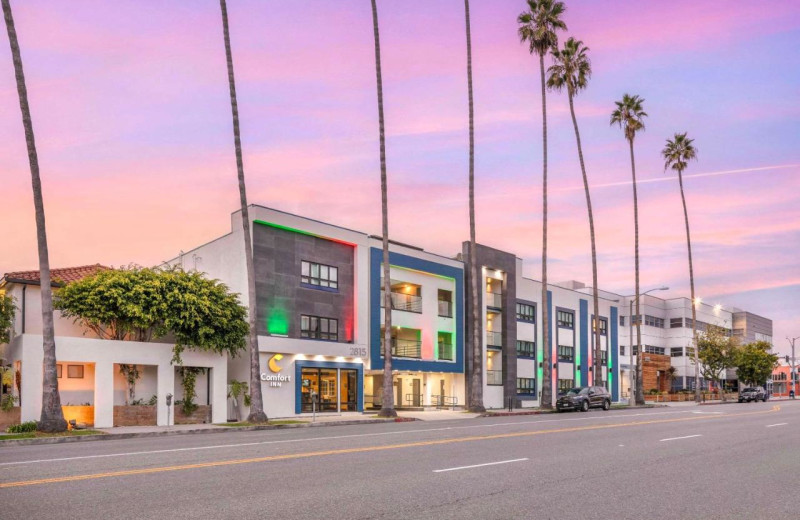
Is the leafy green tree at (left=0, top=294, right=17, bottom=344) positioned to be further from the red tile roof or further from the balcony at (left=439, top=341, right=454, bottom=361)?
the balcony at (left=439, top=341, right=454, bottom=361)

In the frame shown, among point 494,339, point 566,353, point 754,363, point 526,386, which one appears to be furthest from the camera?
point 754,363

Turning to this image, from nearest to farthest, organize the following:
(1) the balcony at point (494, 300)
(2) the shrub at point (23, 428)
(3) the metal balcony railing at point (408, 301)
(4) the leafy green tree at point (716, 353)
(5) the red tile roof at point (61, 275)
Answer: (2) the shrub at point (23, 428)
(5) the red tile roof at point (61, 275)
(3) the metal balcony railing at point (408, 301)
(1) the balcony at point (494, 300)
(4) the leafy green tree at point (716, 353)

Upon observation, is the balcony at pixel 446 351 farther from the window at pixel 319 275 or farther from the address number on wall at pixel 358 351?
the window at pixel 319 275

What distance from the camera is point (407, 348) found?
49469 mm

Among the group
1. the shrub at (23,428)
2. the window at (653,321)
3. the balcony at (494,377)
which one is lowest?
the balcony at (494,377)

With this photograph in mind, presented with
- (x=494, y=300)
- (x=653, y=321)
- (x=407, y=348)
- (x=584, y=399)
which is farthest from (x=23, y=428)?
(x=653, y=321)

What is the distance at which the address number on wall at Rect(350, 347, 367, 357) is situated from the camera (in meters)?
42.6

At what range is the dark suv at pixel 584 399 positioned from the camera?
154ft

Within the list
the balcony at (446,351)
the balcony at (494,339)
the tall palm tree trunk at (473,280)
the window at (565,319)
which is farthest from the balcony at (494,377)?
the window at (565,319)

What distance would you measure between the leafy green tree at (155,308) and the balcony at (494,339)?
25.1 m

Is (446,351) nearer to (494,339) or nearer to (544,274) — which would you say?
(494,339)

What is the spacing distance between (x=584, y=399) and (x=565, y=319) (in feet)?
64.6

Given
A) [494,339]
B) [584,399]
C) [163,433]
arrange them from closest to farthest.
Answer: [163,433] → [584,399] → [494,339]

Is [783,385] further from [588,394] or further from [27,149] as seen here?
[27,149]
